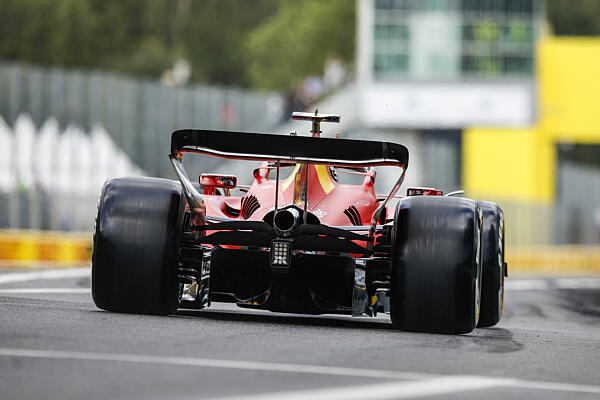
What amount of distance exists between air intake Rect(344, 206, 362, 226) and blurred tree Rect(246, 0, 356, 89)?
78804 mm

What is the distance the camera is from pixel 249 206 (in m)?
10.3

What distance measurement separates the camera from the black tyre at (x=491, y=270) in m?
10.8

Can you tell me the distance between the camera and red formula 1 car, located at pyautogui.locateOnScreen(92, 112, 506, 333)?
8.95 meters

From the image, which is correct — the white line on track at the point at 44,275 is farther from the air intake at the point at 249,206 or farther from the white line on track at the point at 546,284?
the white line on track at the point at 546,284

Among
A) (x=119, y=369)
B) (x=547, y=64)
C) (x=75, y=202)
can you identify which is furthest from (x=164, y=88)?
(x=119, y=369)

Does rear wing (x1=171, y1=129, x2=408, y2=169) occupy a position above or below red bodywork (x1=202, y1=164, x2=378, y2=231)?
above

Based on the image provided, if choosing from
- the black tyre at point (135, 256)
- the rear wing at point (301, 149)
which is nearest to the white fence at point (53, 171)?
the black tyre at point (135, 256)

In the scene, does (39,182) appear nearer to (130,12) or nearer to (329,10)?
(329,10)

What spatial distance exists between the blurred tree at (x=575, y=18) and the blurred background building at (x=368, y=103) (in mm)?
18350

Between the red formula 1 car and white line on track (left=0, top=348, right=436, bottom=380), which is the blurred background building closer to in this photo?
the red formula 1 car

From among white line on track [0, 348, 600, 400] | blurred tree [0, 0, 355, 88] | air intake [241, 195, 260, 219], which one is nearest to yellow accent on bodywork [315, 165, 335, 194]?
air intake [241, 195, 260, 219]

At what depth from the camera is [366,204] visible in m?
10.3

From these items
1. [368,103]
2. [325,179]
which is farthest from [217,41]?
[325,179]

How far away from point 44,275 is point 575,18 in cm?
8827
